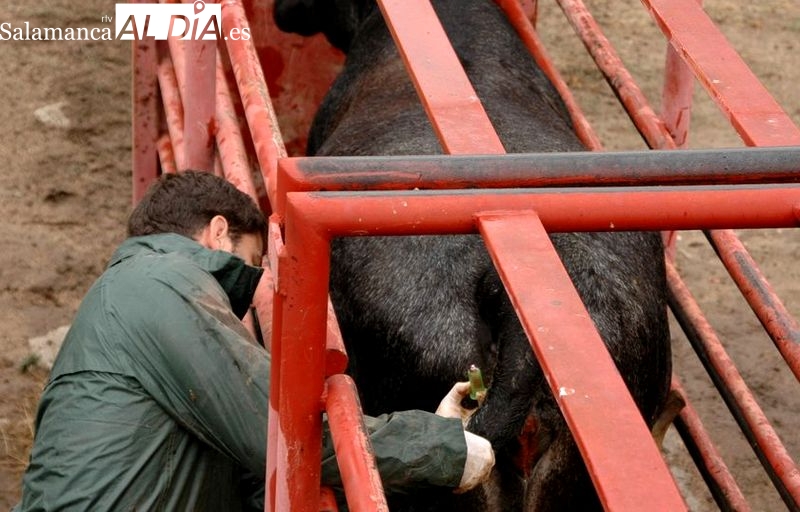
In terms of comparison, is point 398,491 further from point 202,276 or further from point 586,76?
point 586,76

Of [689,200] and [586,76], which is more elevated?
[689,200]

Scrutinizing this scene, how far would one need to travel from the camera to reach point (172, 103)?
4.68 meters

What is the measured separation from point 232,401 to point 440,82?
71 cm

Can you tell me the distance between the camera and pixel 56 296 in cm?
552

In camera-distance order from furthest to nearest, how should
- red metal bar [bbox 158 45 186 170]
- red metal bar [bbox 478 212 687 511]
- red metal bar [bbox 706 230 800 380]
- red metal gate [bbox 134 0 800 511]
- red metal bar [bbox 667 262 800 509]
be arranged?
red metal bar [bbox 158 45 186 170] < red metal bar [bbox 667 262 800 509] < red metal bar [bbox 706 230 800 380] < red metal gate [bbox 134 0 800 511] < red metal bar [bbox 478 212 687 511]

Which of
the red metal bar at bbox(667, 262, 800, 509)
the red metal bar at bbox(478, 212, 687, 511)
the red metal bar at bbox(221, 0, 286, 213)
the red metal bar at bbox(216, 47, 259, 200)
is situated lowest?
the red metal bar at bbox(667, 262, 800, 509)

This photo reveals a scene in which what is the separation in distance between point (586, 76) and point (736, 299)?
1.76m

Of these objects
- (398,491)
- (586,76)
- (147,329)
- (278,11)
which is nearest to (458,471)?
(398,491)

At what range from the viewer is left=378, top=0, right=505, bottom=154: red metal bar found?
8.40 feet

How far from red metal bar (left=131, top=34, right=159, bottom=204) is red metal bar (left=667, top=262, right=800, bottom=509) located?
→ 1.97 m

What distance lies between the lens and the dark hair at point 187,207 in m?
3.12

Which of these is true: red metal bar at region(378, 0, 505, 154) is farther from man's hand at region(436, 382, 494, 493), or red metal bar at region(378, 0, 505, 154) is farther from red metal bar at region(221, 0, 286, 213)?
man's hand at region(436, 382, 494, 493)

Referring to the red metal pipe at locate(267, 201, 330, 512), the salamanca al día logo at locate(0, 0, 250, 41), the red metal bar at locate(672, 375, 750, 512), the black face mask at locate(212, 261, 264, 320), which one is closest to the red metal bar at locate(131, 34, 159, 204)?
the salamanca al día logo at locate(0, 0, 250, 41)

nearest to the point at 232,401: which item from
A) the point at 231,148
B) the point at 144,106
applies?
the point at 231,148
